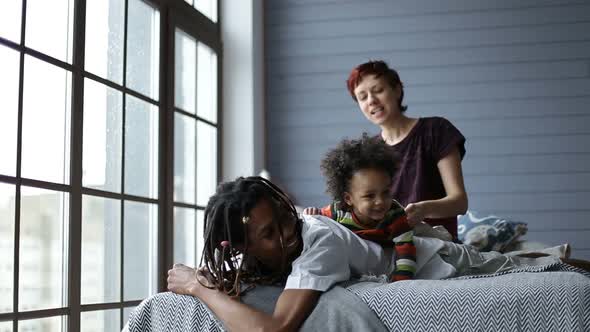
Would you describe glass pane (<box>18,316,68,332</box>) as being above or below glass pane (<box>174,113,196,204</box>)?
below

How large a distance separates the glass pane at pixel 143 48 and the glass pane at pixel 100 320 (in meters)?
0.93

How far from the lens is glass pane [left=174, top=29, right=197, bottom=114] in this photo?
381 centimetres

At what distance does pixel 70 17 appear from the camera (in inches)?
111

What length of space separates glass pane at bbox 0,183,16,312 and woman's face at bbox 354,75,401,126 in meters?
1.38

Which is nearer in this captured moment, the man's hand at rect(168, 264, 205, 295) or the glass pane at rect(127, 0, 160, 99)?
the man's hand at rect(168, 264, 205, 295)

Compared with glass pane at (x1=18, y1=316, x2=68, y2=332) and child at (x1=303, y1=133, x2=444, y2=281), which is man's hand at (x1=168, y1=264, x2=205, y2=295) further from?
glass pane at (x1=18, y1=316, x2=68, y2=332)

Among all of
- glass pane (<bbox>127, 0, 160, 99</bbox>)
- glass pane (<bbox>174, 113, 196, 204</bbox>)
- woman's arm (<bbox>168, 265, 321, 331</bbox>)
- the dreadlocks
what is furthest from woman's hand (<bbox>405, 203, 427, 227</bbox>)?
glass pane (<bbox>174, 113, 196, 204</bbox>)

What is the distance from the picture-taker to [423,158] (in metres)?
3.01

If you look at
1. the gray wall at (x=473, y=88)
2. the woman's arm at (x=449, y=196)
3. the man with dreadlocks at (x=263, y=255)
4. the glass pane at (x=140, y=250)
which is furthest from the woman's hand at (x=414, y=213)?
the gray wall at (x=473, y=88)

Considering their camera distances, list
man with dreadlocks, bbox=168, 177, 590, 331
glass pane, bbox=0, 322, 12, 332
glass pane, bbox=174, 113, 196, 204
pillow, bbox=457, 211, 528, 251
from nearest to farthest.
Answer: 1. man with dreadlocks, bbox=168, 177, 590, 331
2. glass pane, bbox=0, 322, 12, 332
3. pillow, bbox=457, 211, 528, 251
4. glass pane, bbox=174, 113, 196, 204

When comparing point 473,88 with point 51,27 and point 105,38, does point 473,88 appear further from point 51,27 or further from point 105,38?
point 51,27

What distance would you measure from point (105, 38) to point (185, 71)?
87 cm

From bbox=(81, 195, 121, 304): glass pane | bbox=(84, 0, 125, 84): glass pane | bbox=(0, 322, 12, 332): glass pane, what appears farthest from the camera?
bbox=(84, 0, 125, 84): glass pane

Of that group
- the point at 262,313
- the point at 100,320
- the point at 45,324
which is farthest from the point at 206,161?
the point at 262,313
